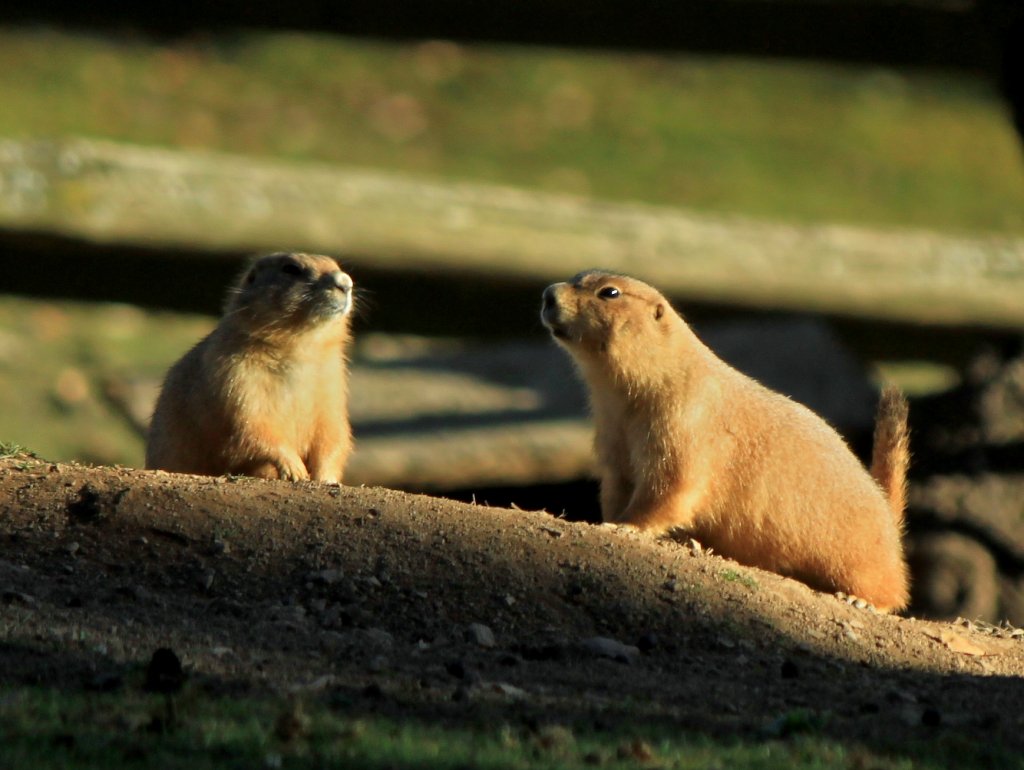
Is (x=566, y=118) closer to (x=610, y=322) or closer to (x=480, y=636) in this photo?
(x=610, y=322)

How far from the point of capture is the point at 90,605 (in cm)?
527

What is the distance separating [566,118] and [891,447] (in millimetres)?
9803

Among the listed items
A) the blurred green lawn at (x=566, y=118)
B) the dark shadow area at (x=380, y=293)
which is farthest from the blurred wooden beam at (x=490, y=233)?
the blurred green lawn at (x=566, y=118)

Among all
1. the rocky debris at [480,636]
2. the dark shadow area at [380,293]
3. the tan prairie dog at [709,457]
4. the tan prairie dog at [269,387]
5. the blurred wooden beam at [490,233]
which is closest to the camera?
the rocky debris at [480,636]

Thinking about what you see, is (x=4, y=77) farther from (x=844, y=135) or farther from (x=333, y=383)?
(x=333, y=383)

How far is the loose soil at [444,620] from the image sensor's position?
15.6 feet

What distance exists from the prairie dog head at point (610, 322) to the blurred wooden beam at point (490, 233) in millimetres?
3631

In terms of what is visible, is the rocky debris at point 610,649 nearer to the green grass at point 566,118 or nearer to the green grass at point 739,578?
the green grass at point 739,578

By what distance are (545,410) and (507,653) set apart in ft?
17.7

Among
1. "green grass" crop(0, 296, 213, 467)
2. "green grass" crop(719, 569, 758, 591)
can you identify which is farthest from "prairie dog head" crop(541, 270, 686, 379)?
"green grass" crop(0, 296, 213, 467)

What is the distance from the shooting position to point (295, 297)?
739cm

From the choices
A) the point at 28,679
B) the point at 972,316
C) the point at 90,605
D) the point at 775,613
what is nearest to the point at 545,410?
the point at 972,316

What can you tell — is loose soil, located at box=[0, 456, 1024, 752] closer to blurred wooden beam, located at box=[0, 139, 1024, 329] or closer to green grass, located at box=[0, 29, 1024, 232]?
blurred wooden beam, located at box=[0, 139, 1024, 329]

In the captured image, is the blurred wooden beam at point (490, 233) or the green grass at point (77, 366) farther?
the green grass at point (77, 366)
